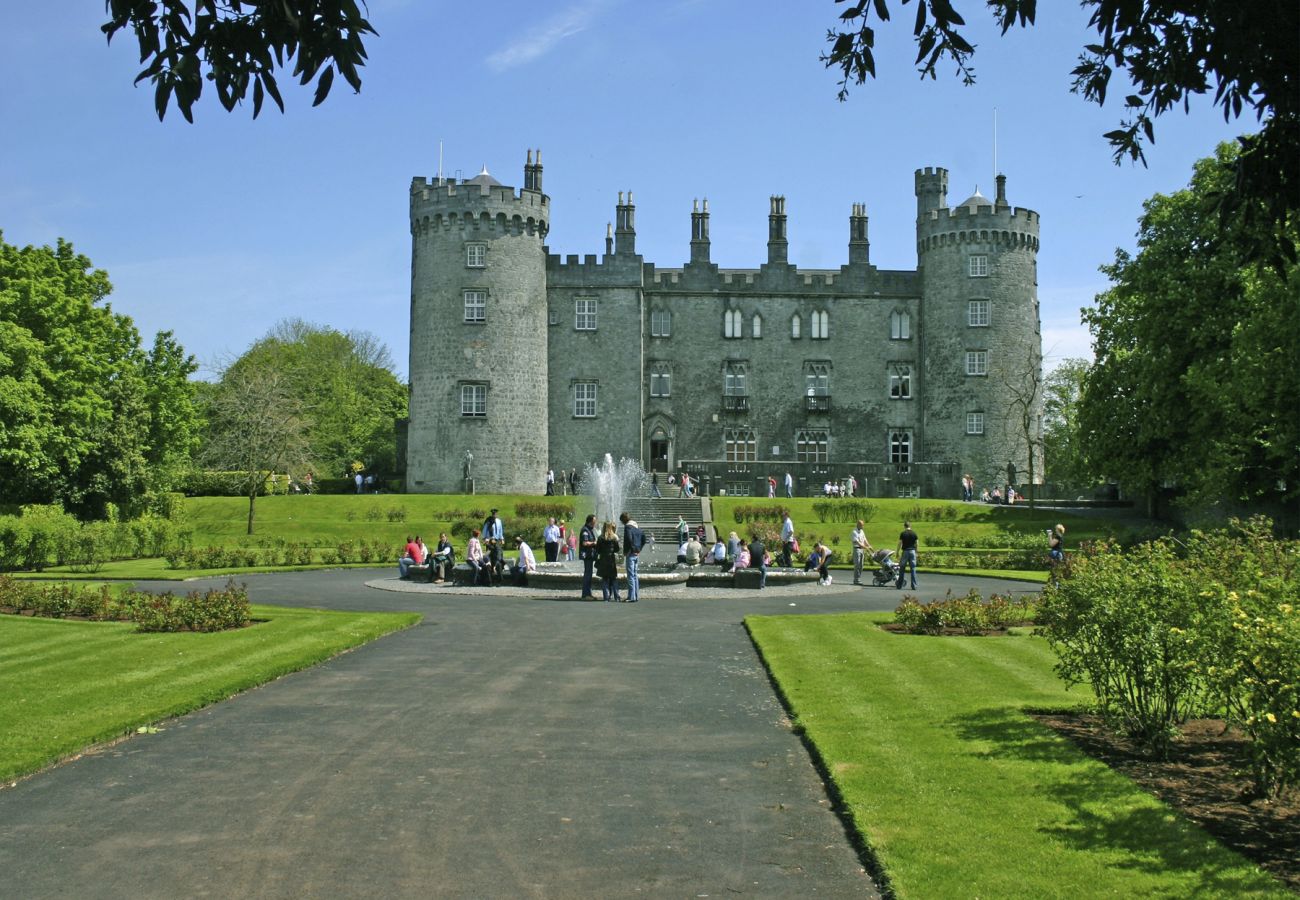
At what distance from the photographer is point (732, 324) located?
67188mm

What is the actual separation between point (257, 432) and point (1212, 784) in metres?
52.7

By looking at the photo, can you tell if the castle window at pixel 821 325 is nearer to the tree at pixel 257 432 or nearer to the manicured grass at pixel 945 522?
the manicured grass at pixel 945 522

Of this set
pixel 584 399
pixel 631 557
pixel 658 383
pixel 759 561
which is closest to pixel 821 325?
pixel 658 383

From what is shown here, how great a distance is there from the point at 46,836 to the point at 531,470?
5321 cm

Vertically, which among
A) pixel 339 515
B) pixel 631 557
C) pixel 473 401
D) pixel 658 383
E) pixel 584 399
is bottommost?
pixel 631 557

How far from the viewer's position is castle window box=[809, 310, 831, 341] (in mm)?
67312

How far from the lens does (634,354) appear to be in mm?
65188

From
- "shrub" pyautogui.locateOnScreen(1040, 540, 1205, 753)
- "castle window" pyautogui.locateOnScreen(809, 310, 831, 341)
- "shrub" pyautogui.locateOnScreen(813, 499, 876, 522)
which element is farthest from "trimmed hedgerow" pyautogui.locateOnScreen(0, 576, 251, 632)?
"castle window" pyautogui.locateOnScreen(809, 310, 831, 341)

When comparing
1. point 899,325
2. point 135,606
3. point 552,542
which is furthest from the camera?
point 899,325

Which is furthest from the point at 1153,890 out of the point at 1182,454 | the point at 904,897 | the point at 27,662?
the point at 1182,454

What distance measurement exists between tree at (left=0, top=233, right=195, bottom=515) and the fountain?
18.6 meters

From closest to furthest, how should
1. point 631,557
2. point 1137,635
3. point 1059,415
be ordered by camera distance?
point 1137,635
point 631,557
point 1059,415

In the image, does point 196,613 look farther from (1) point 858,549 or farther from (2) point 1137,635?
(1) point 858,549

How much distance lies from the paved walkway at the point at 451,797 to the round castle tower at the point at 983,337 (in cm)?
5107
